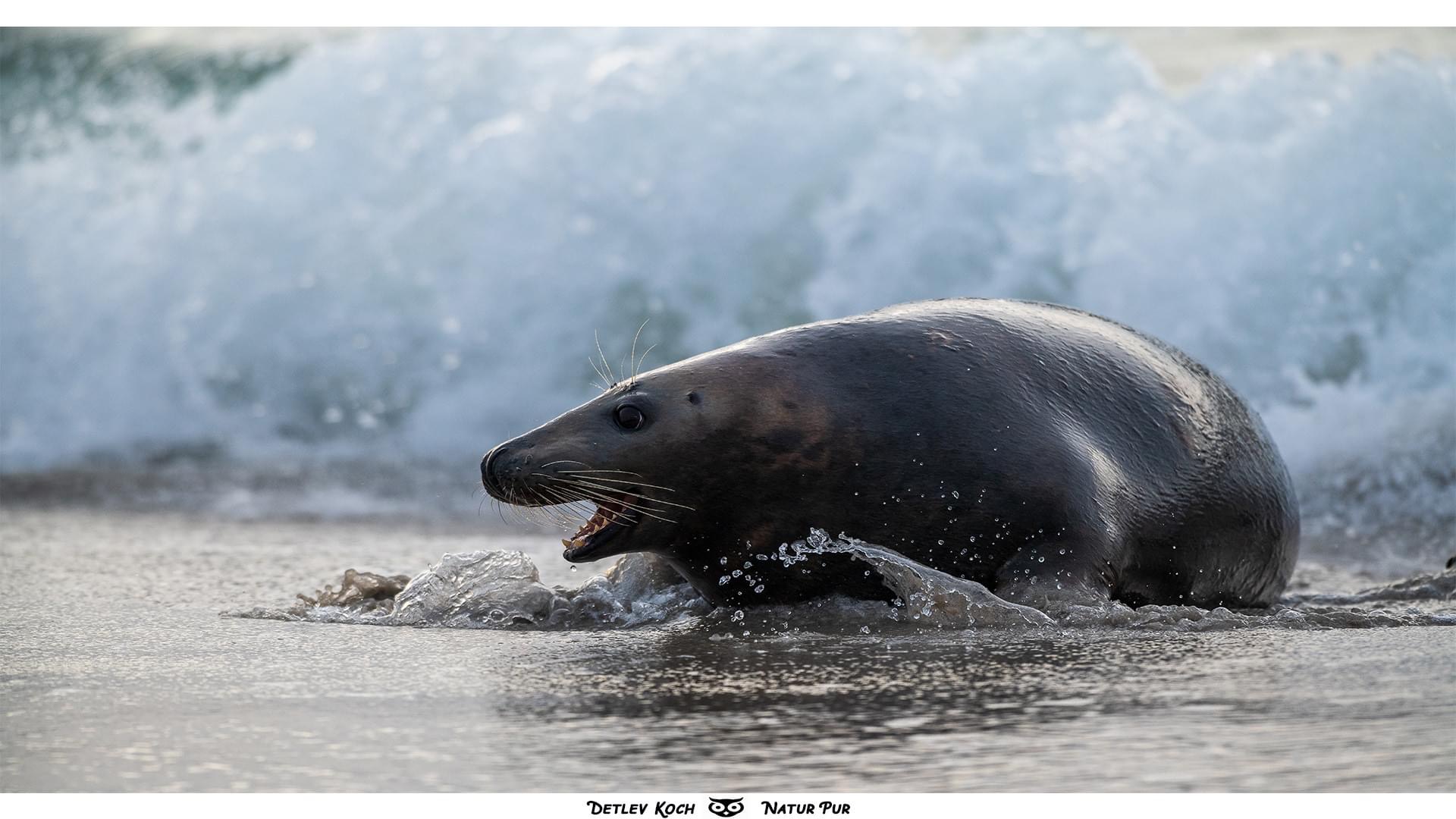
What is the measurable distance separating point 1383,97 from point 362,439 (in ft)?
20.9

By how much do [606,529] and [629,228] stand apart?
282 inches

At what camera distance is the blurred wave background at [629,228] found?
1030cm

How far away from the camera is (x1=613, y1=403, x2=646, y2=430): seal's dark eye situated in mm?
4828

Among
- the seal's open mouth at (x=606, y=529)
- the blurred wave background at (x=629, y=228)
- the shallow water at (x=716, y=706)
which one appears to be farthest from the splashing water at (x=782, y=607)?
the blurred wave background at (x=629, y=228)

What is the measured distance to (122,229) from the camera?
502 inches

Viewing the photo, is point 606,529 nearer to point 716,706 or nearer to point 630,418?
point 630,418

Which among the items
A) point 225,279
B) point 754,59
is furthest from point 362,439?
point 754,59

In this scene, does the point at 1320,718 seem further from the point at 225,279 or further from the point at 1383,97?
Result: the point at 225,279

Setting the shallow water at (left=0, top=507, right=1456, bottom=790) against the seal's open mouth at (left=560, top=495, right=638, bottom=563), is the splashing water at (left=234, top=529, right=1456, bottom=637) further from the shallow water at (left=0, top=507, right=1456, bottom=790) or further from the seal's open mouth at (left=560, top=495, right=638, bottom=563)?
the seal's open mouth at (left=560, top=495, right=638, bottom=563)

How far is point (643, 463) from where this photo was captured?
4.77 metres
